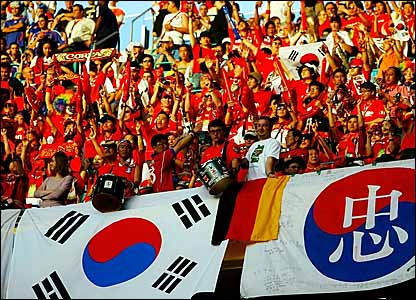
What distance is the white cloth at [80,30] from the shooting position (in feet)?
45.2

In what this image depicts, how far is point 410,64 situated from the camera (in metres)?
10.2

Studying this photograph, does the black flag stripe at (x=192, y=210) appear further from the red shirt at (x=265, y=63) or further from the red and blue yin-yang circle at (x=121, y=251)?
the red shirt at (x=265, y=63)

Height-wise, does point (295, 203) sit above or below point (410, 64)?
below

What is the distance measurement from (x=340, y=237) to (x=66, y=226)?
2574 mm

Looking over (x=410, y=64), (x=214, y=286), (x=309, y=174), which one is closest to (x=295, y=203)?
(x=309, y=174)

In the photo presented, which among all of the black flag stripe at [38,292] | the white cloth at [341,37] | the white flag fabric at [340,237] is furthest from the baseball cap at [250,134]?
the black flag stripe at [38,292]

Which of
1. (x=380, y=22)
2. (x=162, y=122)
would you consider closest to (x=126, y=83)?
(x=162, y=122)

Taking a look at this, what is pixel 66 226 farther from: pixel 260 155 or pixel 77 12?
pixel 77 12

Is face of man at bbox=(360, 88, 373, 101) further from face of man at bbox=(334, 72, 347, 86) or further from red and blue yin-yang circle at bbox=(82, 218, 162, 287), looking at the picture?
red and blue yin-yang circle at bbox=(82, 218, 162, 287)

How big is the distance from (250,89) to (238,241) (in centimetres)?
360

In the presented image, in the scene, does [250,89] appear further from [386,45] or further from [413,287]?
[413,287]

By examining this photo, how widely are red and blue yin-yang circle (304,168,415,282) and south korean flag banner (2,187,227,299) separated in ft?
2.79

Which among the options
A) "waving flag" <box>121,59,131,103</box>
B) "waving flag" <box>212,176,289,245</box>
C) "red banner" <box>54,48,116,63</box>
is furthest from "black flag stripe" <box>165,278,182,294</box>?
"red banner" <box>54,48,116,63</box>

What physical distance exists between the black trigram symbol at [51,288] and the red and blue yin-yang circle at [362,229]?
223 centimetres
